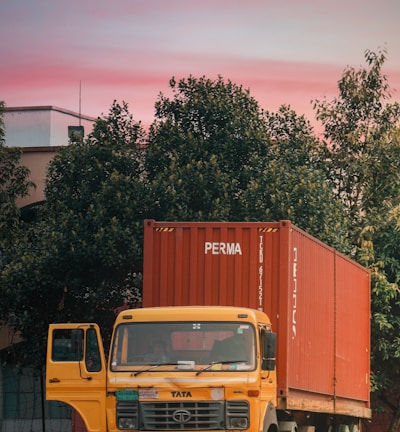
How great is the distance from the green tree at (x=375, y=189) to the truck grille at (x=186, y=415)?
1775 cm

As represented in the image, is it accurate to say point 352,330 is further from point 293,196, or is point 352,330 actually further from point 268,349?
point 268,349

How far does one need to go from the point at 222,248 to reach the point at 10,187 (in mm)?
20004

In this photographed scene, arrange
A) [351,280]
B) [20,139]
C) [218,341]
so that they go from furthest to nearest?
1. [20,139]
2. [351,280]
3. [218,341]

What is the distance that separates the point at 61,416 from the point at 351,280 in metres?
20.4

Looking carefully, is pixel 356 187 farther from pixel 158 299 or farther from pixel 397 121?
pixel 158 299

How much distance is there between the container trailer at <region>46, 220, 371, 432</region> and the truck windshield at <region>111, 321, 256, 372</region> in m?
0.01

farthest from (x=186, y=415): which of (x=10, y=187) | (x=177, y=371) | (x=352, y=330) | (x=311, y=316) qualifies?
(x=10, y=187)

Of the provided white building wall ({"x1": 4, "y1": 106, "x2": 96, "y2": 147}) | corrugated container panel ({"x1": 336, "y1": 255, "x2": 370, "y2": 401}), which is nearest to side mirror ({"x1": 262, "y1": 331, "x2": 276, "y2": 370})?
corrugated container panel ({"x1": 336, "y1": 255, "x2": 370, "y2": 401})

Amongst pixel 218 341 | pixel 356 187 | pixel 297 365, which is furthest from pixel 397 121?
pixel 218 341

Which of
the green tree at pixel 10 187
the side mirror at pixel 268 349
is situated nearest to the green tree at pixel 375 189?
the green tree at pixel 10 187

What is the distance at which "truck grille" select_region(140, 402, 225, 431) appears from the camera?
16.9 meters

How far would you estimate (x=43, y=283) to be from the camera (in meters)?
31.0

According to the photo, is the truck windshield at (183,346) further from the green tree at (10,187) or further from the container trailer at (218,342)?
the green tree at (10,187)

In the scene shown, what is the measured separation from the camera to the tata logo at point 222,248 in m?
19.4
